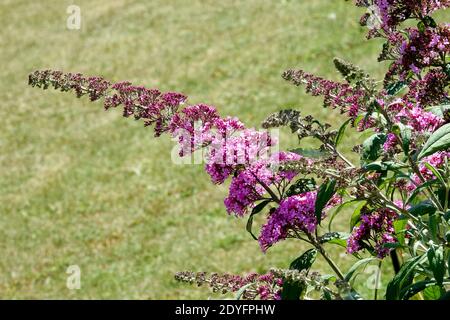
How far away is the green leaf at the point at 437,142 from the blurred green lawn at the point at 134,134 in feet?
10.9

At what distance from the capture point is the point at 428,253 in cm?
239

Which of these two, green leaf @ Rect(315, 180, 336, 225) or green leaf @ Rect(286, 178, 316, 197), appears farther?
green leaf @ Rect(286, 178, 316, 197)

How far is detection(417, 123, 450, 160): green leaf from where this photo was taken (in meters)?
2.35

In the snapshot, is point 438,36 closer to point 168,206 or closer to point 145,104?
point 145,104

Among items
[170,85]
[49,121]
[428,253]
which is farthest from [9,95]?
[428,253]

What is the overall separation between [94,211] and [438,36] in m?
4.97

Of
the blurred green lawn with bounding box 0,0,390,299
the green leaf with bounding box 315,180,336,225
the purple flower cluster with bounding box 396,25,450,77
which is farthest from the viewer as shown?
the blurred green lawn with bounding box 0,0,390,299

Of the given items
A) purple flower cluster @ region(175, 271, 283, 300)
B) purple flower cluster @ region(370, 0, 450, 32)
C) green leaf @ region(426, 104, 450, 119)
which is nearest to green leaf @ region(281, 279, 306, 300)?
purple flower cluster @ region(175, 271, 283, 300)

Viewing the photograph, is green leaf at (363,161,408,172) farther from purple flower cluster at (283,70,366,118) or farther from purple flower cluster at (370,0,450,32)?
purple flower cluster at (370,0,450,32)

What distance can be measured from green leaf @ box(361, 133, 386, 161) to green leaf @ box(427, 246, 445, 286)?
0.34m

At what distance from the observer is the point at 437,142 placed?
236 cm

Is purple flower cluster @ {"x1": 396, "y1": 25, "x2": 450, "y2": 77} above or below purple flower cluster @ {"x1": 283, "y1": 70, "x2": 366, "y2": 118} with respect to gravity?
above

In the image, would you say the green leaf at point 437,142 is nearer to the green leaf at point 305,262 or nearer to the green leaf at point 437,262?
the green leaf at point 437,262

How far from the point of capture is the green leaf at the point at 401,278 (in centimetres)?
244
